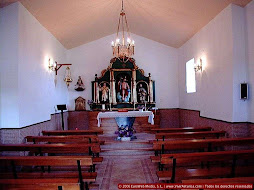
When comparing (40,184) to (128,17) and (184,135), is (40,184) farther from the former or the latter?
(128,17)

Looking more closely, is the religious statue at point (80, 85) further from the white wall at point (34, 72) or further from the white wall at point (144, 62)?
the white wall at point (34, 72)

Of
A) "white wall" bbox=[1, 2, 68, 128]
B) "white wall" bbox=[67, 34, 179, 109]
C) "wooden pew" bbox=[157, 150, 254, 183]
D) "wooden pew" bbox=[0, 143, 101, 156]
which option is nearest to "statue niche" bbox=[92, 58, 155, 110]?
"white wall" bbox=[67, 34, 179, 109]

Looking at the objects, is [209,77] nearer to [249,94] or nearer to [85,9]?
[249,94]

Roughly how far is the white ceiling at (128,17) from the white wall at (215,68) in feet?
1.07

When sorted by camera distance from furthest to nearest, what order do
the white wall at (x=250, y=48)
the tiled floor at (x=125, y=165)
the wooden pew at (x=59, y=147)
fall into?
the white wall at (x=250, y=48), the tiled floor at (x=125, y=165), the wooden pew at (x=59, y=147)

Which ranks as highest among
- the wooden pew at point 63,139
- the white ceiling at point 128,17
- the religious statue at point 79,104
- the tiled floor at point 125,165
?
the white ceiling at point 128,17

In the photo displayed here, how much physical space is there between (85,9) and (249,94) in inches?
194

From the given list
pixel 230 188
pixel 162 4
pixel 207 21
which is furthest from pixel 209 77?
pixel 230 188

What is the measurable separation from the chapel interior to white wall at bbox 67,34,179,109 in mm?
44

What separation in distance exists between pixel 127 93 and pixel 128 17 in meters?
3.06

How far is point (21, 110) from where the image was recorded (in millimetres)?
5188

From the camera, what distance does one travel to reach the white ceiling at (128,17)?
5867 millimetres

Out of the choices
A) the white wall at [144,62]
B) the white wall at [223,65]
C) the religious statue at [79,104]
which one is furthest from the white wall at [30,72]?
the white wall at [223,65]

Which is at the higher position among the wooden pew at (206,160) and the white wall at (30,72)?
the white wall at (30,72)
